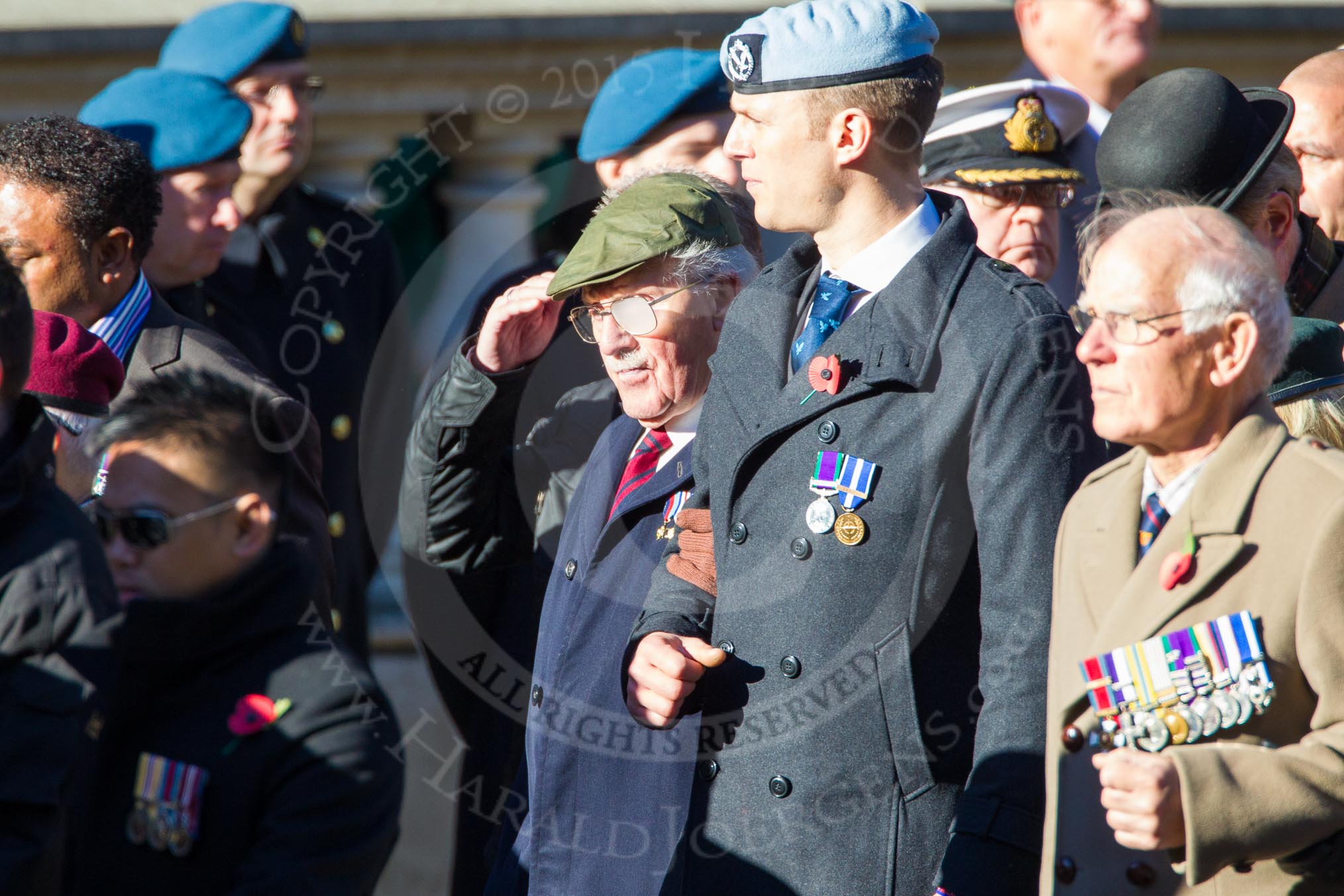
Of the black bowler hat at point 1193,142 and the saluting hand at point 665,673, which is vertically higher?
the black bowler hat at point 1193,142

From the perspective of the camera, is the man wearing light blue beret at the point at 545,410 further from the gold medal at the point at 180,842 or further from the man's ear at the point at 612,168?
the gold medal at the point at 180,842

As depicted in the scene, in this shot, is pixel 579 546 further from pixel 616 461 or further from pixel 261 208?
pixel 261 208

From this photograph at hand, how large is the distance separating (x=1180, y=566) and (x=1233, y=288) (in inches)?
14.9

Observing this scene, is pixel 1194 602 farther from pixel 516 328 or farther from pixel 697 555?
pixel 516 328

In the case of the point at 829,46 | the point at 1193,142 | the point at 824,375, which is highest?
the point at 829,46

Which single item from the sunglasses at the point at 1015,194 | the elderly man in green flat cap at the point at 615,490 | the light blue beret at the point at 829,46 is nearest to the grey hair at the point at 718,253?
the elderly man in green flat cap at the point at 615,490

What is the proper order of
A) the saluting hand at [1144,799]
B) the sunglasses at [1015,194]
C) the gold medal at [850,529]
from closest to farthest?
1. the saluting hand at [1144,799]
2. the gold medal at [850,529]
3. the sunglasses at [1015,194]

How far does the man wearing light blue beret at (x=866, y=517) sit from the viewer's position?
2.47 metres

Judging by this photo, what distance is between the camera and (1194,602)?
2.22 metres

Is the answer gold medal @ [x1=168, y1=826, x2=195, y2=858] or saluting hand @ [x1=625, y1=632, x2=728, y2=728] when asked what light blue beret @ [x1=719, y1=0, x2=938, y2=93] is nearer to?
saluting hand @ [x1=625, y1=632, x2=728, y2=728]

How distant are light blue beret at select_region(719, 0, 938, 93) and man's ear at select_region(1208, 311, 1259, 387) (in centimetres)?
77

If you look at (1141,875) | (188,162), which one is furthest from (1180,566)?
(188,162)

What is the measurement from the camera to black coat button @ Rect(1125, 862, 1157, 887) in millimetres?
2240

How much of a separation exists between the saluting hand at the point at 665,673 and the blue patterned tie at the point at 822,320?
481 mm
